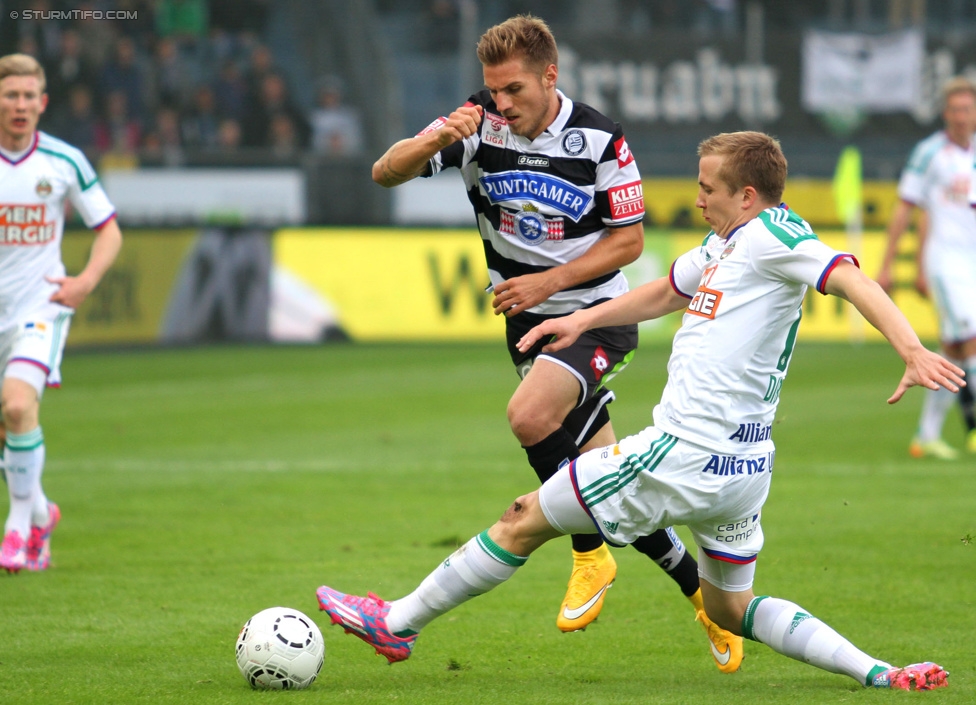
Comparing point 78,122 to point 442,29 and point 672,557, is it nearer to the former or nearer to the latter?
point 442,29

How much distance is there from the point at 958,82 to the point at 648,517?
20.9 feet

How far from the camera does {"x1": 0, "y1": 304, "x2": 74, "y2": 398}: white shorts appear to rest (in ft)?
21.1

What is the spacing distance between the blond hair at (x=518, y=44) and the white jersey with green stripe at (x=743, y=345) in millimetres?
1329

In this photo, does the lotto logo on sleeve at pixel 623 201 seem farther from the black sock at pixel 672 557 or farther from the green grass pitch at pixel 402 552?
the green grass pitch at pixel 402 552

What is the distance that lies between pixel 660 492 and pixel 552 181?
169 centimetres

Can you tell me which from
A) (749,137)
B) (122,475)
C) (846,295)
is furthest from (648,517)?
(122,475)

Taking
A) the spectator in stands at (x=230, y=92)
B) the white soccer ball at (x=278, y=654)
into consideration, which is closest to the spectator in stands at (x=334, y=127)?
the spectator in stands at (x=230, y=92)

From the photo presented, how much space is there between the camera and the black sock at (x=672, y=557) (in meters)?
5.06

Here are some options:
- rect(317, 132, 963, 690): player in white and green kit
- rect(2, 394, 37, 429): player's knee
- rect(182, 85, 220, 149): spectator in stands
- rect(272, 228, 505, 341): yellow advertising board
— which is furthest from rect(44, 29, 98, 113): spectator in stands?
rect(317, 132, 963, 690): player in white and green kit

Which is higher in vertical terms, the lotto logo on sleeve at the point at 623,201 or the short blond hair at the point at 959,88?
the lotto logo on sleeve at the point at 623,201

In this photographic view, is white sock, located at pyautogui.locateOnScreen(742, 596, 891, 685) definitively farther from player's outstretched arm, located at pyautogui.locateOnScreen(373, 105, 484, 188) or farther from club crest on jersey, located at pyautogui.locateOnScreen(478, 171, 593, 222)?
player's outstretched arm, located at pyautogui.locateOnScreen(373, 105, 484, 188)

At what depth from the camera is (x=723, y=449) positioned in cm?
409

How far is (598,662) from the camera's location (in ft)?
15.8

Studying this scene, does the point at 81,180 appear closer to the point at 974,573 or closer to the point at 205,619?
the point at 205,619
